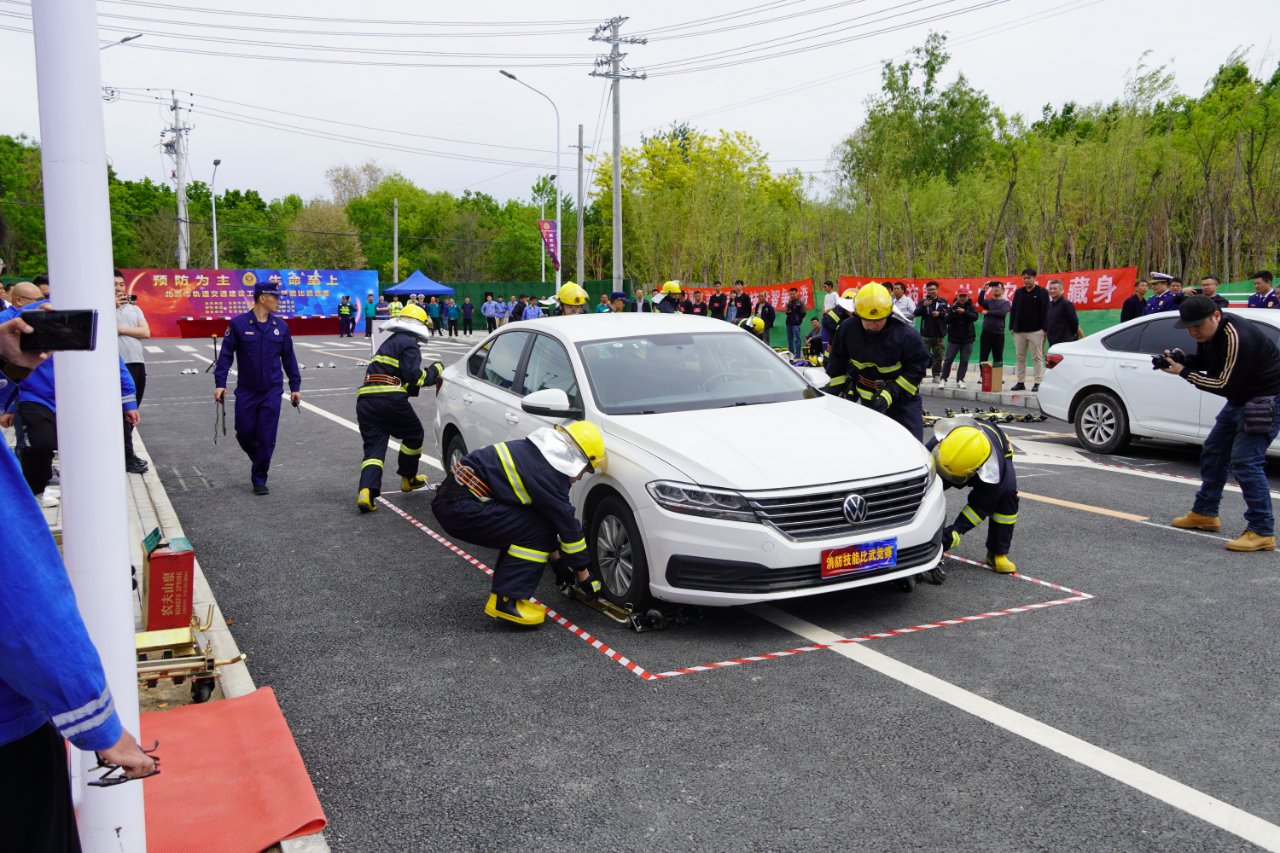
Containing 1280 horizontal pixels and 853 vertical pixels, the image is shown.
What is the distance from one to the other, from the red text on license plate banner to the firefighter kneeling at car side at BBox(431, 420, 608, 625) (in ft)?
4.21

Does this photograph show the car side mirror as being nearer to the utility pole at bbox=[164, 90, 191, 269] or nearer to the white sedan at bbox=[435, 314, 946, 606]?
the white sedan at bbox=[435, 314, 946, 606]

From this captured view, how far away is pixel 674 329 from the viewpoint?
279 inches

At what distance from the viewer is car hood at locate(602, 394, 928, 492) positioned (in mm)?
5262

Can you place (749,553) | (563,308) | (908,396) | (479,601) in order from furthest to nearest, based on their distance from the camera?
1. (563,308)
2. (908,396)
3. (479,601)
4. (749,553)

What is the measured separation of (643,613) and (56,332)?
3.74 meters

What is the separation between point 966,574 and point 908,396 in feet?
5.88

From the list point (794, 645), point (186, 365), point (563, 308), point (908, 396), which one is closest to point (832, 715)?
point (794, 645)

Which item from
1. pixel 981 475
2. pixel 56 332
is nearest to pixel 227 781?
pixel 56 332

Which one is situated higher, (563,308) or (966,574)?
(563,308)

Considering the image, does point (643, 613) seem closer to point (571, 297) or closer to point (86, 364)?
point (86, 364)

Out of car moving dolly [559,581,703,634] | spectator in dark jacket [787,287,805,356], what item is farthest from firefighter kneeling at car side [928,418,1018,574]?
spectator in dark jacket [787,287,805,356]

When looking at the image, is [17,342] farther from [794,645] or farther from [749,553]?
[794,645]

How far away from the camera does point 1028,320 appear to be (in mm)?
17062

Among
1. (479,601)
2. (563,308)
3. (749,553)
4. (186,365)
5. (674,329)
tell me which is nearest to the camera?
(749,553)
